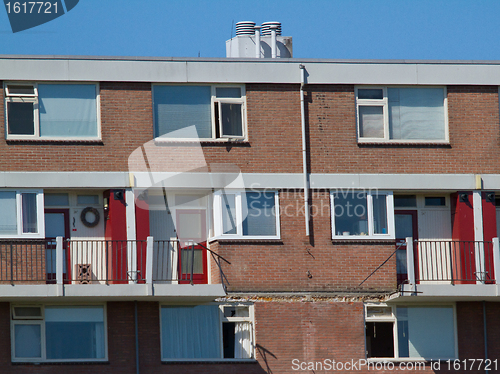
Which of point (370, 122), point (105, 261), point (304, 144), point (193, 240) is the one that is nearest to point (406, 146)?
point (370, 122)

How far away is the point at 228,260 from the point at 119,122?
4104 mm

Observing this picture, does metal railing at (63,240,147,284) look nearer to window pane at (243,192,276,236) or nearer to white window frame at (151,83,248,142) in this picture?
window pane at (243,192,276,236)

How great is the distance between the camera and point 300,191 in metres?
20.8

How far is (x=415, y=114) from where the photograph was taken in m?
21.5

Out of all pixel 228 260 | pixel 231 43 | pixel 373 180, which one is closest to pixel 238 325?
pixel 228 260

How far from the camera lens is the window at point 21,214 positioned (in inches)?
778

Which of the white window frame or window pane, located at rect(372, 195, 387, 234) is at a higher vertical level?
the white window frame

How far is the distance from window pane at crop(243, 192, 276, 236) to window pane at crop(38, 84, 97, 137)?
3.99m

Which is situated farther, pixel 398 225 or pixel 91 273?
pixel 398 225

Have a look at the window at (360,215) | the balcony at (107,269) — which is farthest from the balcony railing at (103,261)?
the window at (360,215)

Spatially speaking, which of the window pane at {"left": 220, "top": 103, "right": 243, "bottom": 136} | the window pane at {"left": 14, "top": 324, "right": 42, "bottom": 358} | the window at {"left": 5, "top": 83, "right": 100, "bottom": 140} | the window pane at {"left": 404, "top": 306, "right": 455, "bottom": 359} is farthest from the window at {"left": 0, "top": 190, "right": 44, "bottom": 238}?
the window pane at {"left": 404, "top": 306, "right": 455, "bottom": 359}

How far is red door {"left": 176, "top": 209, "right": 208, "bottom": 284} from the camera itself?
20.8m

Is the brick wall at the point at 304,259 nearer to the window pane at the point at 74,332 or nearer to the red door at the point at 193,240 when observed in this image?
the red door at the point at 193,240

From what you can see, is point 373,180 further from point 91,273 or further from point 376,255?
point 91,273
